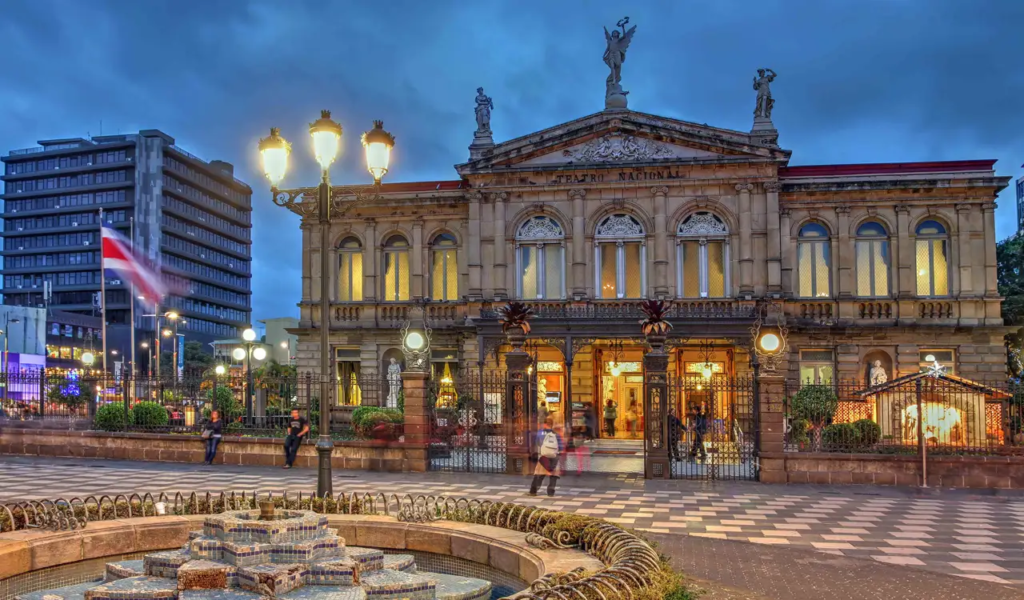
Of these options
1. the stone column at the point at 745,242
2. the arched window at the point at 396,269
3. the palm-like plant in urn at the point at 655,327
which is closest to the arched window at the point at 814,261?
the stone column at the point at 745,242

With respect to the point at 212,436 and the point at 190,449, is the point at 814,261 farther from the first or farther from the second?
the point at 190,449

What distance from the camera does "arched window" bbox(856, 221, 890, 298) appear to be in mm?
36375

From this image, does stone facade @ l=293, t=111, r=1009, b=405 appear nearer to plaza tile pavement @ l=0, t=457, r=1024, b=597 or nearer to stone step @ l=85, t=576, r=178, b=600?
plaza tile pavement @ l=0, t=457, r=1024, b=597

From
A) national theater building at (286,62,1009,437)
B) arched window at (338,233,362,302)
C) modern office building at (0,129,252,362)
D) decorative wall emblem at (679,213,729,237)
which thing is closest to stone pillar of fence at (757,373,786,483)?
national theater building at (286,62,1009,437)

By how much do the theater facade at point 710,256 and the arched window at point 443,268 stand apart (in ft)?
5.40

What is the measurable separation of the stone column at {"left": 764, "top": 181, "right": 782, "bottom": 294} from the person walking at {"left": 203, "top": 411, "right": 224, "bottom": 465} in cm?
2143

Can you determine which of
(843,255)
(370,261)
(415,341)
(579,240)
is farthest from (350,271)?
(843,255)

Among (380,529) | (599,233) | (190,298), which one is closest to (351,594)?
(380,529)

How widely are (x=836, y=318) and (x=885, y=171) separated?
667cm

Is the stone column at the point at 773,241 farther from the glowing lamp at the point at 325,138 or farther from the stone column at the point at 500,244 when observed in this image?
the glowing lamp at the point at 325,138

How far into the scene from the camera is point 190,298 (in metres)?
113

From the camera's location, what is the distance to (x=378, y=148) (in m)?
13.9

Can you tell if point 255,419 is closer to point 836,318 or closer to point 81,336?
point 836,318

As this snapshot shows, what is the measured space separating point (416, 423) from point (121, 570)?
13.6 meters
